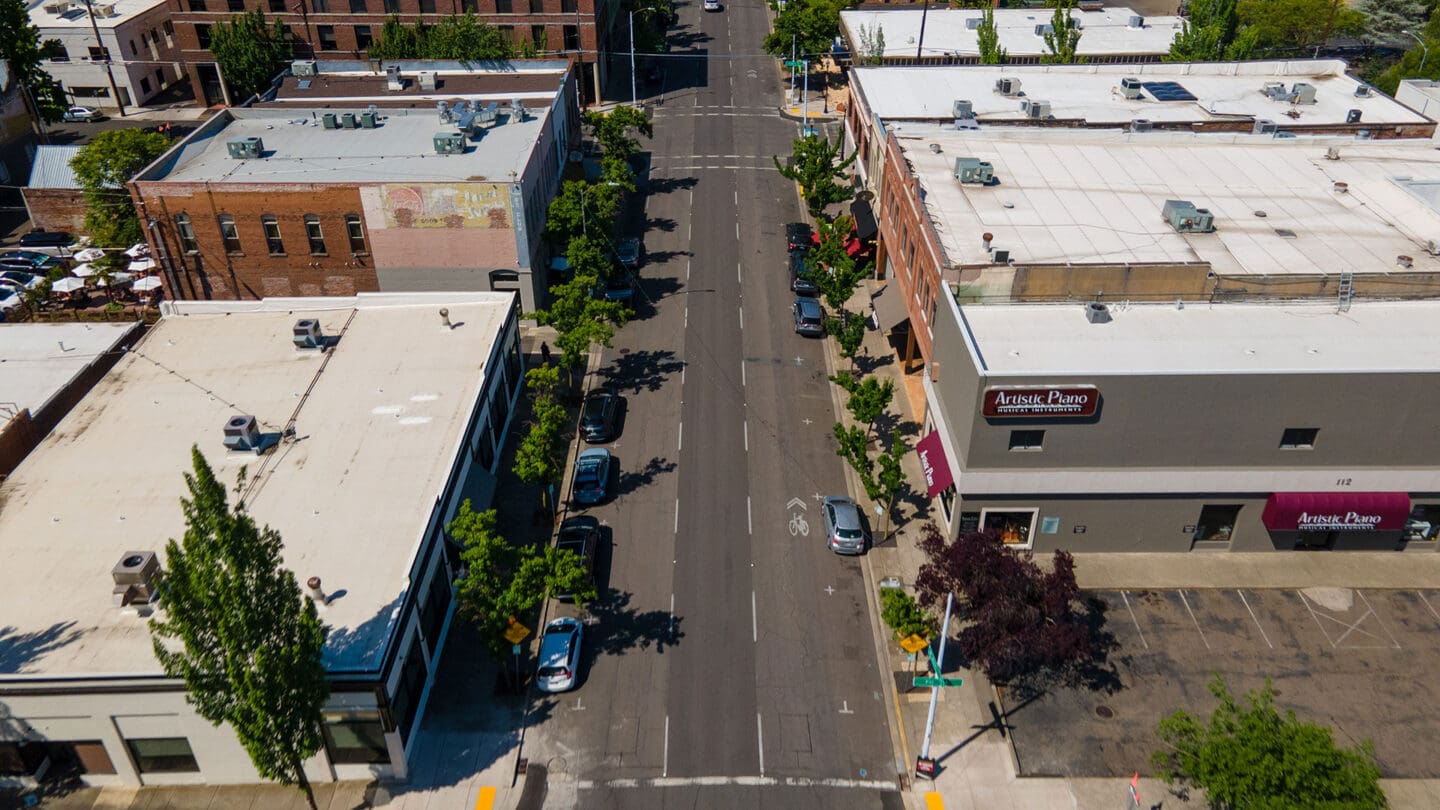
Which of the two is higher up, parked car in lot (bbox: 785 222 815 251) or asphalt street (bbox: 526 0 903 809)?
parked car in lot (bbox: 785 222 815 251)

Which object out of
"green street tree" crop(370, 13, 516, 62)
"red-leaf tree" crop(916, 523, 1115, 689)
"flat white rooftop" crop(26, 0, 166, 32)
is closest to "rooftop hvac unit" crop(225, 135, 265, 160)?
"green street tree" crop(370, 13, 516, 62)

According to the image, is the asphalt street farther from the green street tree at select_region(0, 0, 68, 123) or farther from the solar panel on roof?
the green street tree at select_region(0, 0, 68, 123)

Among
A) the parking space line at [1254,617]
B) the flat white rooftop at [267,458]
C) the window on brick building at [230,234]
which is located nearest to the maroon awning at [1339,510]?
the parking space line at [1254,617]

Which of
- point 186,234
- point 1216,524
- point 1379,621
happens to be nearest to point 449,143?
point 186,234

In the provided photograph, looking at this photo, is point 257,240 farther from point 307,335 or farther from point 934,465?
point 934,465

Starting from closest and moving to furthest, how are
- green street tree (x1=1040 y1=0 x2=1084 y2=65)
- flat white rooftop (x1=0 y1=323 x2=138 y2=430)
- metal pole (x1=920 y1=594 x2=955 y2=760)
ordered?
1. metal pole (x1=920 y1=594 x2=955 y2=760)
2. flat white rooftop (x1=0 y1=323 x2=138 y2=430)
3. green street tree (x1=1040 y1=0 x2=1084 y2=65)

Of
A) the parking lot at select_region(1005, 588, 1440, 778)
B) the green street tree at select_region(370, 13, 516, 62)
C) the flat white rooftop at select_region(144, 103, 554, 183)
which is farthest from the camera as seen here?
the green street tree at select_region(370, 13, 516, 62)

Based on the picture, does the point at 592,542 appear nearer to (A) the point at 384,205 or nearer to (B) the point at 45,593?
(B) the point at 45,593
